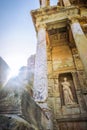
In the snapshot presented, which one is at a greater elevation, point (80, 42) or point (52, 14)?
point (52, 14)

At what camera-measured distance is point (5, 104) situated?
2102 mm

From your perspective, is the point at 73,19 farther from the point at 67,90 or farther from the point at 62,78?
the point at 67,90

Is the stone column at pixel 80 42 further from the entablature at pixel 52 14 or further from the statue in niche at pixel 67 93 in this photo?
the statue in niche at pixel 67 93

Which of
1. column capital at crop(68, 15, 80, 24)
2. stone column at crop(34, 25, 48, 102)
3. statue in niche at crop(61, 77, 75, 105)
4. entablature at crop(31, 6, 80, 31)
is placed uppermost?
entablature at crop(31, 6, 80, 31)

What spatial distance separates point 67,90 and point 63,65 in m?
2.05

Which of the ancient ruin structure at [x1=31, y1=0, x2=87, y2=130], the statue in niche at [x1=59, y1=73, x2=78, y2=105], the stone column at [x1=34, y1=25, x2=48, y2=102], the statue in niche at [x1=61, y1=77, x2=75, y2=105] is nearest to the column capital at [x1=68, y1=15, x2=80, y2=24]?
the ancient ruin structure at [x1=31, y1=0, x2=87, y2=130]

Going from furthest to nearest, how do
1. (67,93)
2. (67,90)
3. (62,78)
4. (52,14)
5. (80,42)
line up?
1. (52,14)
2. (62,78)
3. (67,90)
4. (67,93)
5. (80,42)

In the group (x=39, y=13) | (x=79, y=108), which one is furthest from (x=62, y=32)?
(x=79, y=108)

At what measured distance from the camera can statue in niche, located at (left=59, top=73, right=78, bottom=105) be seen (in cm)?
888

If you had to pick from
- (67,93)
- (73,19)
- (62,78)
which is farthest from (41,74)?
(73,19)

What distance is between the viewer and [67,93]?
9.23 m

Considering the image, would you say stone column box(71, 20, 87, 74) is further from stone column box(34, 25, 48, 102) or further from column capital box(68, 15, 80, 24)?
stone column box(34, 25, 48, 102)

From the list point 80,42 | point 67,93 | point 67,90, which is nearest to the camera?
point 80,42

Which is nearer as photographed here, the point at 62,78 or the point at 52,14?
the point at 62,78
